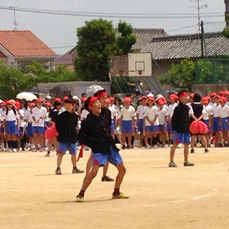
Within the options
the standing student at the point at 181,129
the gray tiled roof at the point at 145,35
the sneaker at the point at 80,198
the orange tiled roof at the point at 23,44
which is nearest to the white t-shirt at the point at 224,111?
the standing student at the point at 181,129

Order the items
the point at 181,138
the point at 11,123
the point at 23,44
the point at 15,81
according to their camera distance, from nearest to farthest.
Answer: the point at 181,138 → the point at 11,123 → the point at 15,81 → the point at 23,44

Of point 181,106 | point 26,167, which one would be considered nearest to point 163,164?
point 181,106

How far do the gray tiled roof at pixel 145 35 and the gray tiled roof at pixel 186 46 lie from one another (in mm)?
6923

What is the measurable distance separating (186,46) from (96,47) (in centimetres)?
1012

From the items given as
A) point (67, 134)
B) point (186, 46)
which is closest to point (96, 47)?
Result: point (186, 46)

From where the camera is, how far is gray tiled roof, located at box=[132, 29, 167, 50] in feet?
270

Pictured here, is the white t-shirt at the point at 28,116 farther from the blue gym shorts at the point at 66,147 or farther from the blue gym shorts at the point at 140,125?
the blue gym shorts at the point at 66,147

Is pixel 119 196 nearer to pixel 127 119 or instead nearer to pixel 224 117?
pixel 224 117

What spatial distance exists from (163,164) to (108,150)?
24.7 ft

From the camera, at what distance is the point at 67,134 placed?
1931cm

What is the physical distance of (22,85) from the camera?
6275 centimetres

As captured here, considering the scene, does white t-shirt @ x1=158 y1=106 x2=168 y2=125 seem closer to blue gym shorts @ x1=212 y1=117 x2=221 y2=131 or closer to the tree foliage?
blue gym shorts @ x1=212 y1=117 x2=221 y2=131

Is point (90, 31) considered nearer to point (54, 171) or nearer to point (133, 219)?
point (54, 171)

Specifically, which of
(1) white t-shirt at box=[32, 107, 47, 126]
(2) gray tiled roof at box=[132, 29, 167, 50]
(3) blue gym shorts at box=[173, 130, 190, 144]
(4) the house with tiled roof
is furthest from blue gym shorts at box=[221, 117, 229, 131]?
(4) the house with tiled roof
